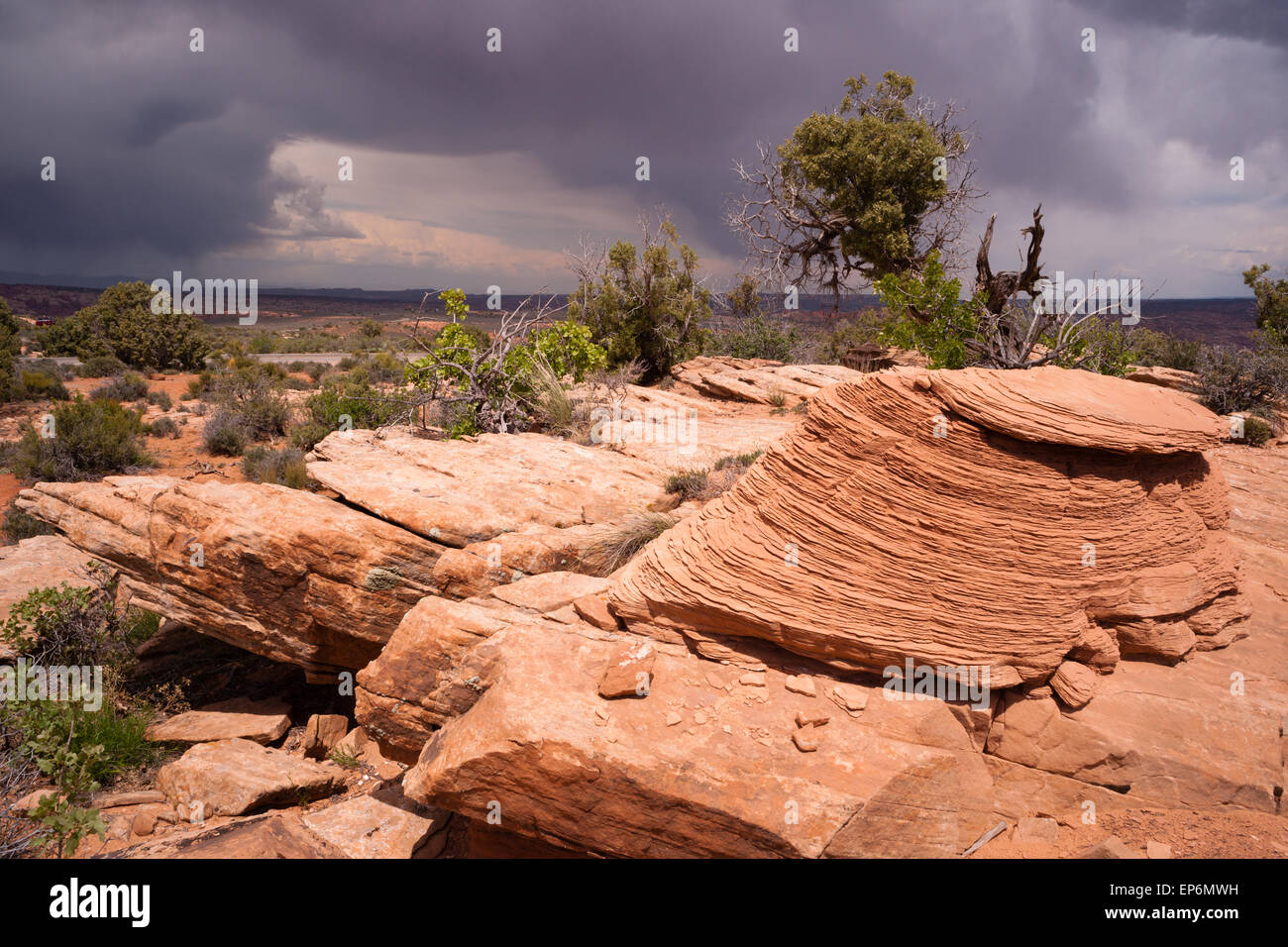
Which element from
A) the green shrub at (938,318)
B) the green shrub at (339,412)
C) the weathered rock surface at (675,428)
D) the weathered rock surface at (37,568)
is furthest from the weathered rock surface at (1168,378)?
the weathered rock surface at (37,568)

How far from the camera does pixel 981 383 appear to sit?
16.0 feet

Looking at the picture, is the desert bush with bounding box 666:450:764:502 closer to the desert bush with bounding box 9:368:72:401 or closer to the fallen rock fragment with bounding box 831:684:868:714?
the fallen rock fragment with bounding box 831:684:868:714

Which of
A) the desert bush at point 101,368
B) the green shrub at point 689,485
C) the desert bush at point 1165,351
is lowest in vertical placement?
the green shrub at point 689,485

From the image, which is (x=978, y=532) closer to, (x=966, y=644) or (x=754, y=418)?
(x=966, y=644)

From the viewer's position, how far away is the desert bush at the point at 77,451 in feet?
48.2

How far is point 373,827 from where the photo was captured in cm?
571

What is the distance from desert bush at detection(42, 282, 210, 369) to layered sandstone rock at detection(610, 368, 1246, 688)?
35768 millimetres

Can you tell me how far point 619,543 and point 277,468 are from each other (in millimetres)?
11414

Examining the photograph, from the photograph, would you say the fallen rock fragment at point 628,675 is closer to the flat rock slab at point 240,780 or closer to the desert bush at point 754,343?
the flat rock slab at point 240,780

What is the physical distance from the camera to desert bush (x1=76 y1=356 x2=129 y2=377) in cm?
2767

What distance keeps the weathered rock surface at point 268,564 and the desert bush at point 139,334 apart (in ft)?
98.3

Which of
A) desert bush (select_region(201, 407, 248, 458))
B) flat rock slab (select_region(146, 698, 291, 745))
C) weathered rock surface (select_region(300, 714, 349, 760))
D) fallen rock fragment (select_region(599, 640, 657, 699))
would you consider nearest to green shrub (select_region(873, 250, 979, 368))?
fallen rock fragment (select_region(599, 640, 657, 699))

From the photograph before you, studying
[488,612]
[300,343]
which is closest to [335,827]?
[488,612]
